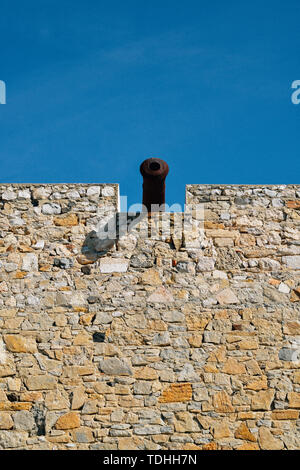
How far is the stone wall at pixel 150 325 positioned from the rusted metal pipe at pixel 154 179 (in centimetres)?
34

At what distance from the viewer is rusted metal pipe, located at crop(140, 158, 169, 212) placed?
236 inches

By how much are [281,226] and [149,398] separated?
8.37ft

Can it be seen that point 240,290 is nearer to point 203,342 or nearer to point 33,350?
point 203,342

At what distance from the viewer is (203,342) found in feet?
19.3

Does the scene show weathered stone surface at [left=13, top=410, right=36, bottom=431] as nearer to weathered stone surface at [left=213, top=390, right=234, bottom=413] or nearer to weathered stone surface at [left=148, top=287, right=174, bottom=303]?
weathered stone surface at [left=148, top=287, right=174, bottom=303]

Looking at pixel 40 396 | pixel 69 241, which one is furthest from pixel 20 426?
pixel 69 241

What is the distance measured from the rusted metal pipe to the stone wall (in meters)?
0.34

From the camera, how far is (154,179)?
6.03m

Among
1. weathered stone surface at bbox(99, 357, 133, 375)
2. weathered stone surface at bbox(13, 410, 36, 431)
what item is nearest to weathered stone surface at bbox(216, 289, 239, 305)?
weathered stone surface at bbox(99, 357, 133, 375)

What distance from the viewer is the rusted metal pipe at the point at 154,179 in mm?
6004

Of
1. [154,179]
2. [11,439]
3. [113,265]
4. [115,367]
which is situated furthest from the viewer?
[113,265]

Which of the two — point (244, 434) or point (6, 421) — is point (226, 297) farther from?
point (6, 421)

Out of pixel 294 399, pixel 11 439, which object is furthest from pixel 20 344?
pixel 294 399

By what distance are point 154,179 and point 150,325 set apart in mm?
1623
